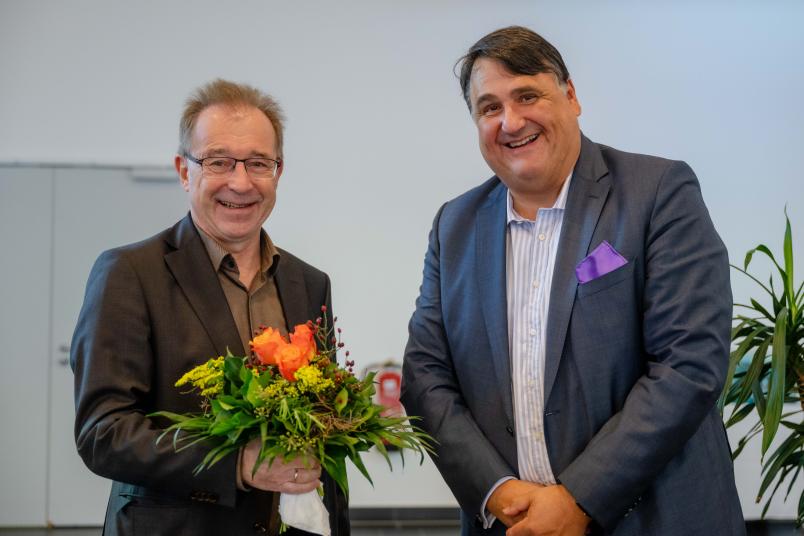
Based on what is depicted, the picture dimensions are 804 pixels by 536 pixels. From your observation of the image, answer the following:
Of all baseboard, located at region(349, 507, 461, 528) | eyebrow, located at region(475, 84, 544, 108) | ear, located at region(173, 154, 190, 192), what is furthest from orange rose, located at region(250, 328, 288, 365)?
baseboard, located at region(349, 507, 461, 528)

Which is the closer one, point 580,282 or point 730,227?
point 580,282

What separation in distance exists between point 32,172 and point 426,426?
18.3 ft

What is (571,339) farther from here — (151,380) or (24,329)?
(24,329)

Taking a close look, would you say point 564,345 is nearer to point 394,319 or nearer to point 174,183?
point 394,319

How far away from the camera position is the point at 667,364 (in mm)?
1937

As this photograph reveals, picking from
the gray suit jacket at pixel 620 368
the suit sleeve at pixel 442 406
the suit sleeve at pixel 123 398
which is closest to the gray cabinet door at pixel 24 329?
the suit sleeve at pixel 123 398

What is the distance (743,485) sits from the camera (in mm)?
6531

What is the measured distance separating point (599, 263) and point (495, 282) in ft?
0.92

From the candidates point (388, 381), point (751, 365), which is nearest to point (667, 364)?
point (751, 365)

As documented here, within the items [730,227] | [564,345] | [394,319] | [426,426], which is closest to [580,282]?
[564,345]

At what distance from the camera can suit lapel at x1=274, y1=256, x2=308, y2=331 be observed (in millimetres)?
2264

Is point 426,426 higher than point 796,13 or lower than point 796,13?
lower

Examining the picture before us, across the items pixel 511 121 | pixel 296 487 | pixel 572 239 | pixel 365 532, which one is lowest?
pixel 365 532

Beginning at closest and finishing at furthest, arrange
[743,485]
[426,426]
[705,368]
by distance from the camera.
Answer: [705,368] → [426,426] → [743,485]
